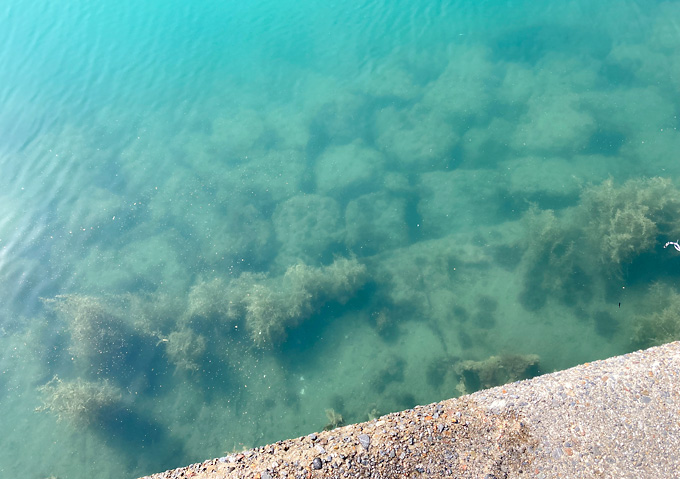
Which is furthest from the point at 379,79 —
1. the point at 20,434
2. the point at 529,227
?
the point at 20,434

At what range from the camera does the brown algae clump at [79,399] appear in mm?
8008

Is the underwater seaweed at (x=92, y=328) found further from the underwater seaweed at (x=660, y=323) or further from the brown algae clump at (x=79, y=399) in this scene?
the underwater seaweed at (x=660, y=323)

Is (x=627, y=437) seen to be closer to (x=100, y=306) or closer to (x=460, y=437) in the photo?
(x=460, y=437)

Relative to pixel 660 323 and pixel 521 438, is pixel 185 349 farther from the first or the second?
pixel 660 323

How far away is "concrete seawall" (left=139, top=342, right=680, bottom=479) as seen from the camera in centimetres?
550

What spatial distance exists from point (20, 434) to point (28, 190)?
251 inches

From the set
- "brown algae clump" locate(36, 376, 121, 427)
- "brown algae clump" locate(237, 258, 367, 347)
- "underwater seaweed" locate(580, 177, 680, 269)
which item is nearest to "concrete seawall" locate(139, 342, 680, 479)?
"brown algae clump" locate(36, 376, 121, 427)

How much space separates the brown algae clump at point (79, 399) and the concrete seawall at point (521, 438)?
2.57m

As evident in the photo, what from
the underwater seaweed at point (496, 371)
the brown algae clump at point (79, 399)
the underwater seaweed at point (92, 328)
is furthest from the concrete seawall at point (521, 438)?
the underwater seaweed at point (92, 328)

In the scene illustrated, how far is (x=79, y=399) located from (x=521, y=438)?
779 cm

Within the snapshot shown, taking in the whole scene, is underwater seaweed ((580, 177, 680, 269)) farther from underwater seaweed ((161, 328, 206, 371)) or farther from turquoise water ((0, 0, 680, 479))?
underwater seaweed ((161, 328, 206, 371))

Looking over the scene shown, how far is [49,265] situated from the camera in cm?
998

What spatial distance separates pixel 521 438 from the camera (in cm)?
571

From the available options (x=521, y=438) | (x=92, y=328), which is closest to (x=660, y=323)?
(x=521, y=438)
